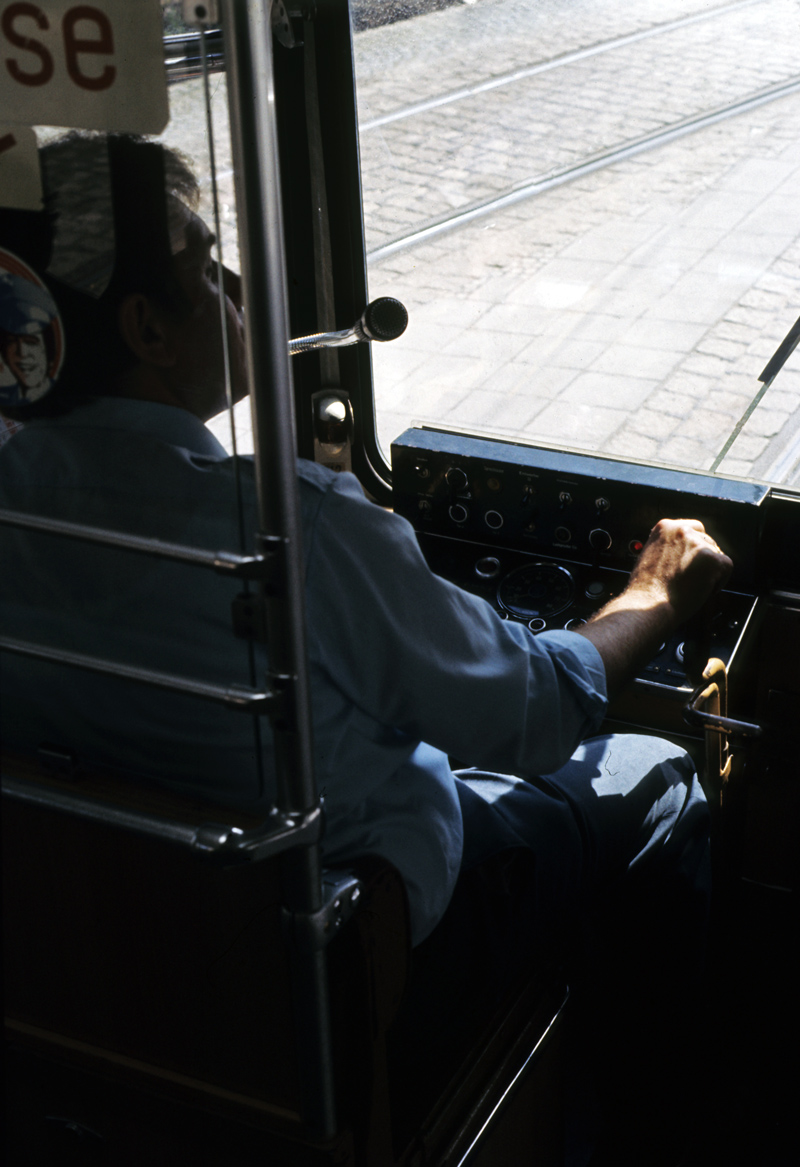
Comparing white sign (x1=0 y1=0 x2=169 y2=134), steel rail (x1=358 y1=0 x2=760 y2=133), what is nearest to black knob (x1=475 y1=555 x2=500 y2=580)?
steel rail (x1=358 y1=0 x2=760 y2=133)

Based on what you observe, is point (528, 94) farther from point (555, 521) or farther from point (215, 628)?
point (215, 628)

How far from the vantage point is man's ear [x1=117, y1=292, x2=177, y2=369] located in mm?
1206

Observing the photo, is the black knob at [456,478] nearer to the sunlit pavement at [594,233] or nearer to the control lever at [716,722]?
the sunlit pavement at [594,233]

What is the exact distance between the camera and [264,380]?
38.7 inches

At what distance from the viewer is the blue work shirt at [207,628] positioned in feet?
4.05

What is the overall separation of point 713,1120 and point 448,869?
975 millimetres

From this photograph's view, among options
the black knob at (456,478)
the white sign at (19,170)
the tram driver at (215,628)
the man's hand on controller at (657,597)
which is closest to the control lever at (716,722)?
the man's hand on controller at (657,597)

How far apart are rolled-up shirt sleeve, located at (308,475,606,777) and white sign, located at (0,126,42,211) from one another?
43cm

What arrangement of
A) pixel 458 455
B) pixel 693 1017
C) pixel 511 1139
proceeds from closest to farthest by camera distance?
pixel 511 1139, pixel 693 1017, pixel 458 455

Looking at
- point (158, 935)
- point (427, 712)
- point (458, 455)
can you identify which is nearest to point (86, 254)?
point (427, 712)

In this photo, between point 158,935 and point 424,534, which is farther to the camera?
point 424,534

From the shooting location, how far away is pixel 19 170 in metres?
1.15

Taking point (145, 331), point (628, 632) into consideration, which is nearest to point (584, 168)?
point (628, 632)

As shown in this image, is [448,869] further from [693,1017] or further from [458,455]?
[458,455]
